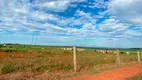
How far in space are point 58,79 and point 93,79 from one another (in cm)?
161

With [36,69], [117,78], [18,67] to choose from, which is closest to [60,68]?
[36,69]

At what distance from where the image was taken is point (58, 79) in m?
8.85

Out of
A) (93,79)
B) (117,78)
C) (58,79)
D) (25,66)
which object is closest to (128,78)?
(117,78)

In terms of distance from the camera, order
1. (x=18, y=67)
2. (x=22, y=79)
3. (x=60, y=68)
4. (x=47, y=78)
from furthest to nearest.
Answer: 1. (x=60, y=68)
2. (x=18, y=67)
3. (x=47, y=78)
4. (x=22, y=79)

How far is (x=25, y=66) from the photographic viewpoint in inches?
526

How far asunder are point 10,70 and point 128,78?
711 cm

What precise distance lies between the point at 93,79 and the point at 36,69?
217 inches

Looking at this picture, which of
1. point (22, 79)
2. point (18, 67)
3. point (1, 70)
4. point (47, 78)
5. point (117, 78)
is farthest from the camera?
point (18, 67)

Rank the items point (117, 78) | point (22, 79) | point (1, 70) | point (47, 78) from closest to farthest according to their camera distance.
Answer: point (22, 79), point (47, 78), point (117, 78), point (1, 70)

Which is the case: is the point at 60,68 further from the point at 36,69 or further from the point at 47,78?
the point at 47,78

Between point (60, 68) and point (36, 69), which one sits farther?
point (60, 68)

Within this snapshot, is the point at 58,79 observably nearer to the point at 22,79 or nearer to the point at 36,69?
the point at 22,79

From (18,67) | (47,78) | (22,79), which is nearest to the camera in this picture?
(22,79)

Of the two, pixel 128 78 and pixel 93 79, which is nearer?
pixel 93 79
